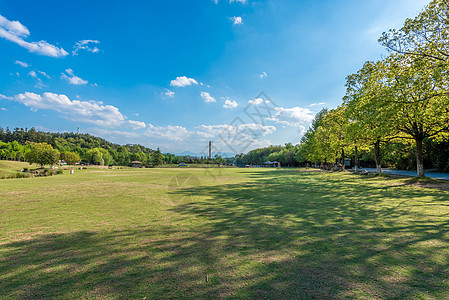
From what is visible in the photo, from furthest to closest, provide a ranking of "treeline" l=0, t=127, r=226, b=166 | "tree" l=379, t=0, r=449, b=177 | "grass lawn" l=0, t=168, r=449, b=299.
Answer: "treeline" l=0, t=127, r=226, b=166, "tree" l=379, t=0, r=449, b=177, "grass lawn" l=0, t=168, r=449, b=299

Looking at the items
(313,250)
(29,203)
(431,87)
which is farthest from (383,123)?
(29,203)

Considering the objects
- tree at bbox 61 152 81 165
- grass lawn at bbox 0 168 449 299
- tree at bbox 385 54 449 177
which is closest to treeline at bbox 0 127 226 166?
tree at bbox 61 152 81 165

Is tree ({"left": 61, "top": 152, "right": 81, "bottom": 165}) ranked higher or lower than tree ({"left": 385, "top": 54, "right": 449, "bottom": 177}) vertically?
lower

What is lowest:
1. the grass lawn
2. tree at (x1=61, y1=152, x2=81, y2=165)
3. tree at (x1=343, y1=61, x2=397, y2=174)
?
the grass lawn

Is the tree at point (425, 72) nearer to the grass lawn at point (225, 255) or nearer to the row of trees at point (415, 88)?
the row of trees at point (415, 88)

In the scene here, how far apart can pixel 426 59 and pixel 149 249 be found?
21.9 meters

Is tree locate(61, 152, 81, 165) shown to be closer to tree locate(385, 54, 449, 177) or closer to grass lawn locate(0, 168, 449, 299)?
grass lawn locate(0, 168, 449, 299)

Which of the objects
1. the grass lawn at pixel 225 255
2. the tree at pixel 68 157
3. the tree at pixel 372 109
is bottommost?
the grass lawn at pixel 225 255

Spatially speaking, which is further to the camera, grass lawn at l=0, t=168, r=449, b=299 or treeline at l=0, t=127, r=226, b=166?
treeline at l=0, t=127, r=226, b=166

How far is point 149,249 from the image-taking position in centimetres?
446

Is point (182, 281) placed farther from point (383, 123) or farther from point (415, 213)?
point (383, 123)

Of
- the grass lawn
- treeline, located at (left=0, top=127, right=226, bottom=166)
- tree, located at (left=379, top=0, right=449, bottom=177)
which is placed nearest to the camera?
the grass lawn

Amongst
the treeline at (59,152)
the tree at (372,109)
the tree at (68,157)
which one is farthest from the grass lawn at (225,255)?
the tree at (68,157)

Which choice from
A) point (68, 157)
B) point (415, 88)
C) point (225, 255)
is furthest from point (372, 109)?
point (68, 157)
